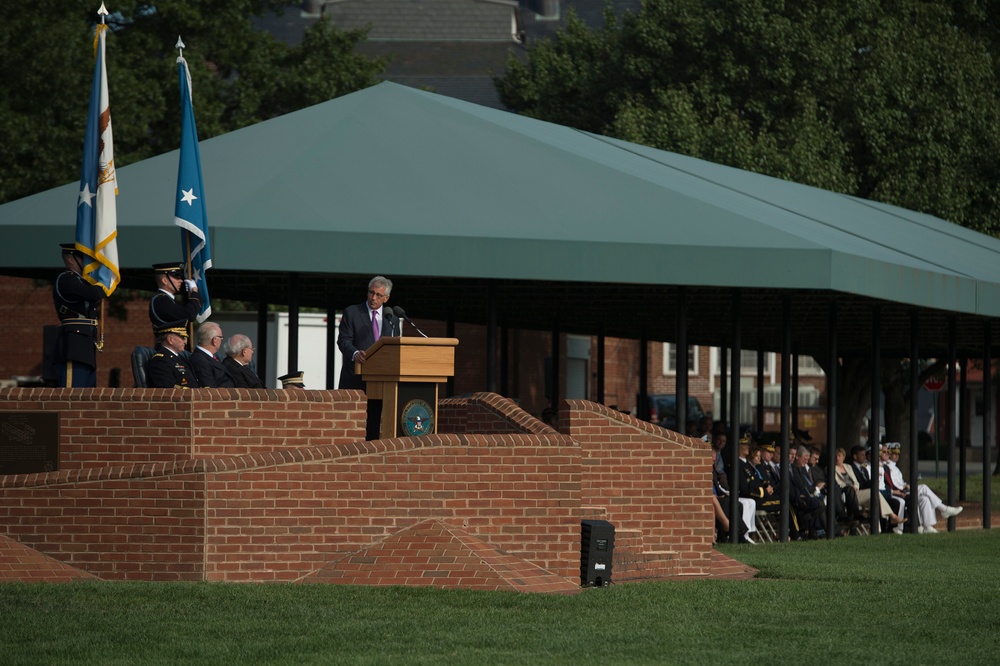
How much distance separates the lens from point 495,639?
9.25 meters

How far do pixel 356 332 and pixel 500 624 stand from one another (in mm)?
4589

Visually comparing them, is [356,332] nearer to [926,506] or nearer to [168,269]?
[168,269]

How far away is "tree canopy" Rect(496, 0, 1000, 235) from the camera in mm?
31219

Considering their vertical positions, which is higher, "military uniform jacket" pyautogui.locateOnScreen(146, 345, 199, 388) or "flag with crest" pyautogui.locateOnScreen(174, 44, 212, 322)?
"flag with crest" pyautogui.locateOnScreen(174, 44, 212, 322)

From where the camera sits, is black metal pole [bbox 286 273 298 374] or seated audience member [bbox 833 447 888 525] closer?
black metal pole [bbox 286 273 298 374]

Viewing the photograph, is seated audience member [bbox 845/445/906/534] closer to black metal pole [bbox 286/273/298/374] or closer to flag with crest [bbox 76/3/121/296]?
black metal pole [bbox 286/273/298/374]

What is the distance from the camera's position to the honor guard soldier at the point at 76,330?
13.4m

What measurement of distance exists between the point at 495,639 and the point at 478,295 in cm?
1298

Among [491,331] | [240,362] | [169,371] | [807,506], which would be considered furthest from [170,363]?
[807,506]

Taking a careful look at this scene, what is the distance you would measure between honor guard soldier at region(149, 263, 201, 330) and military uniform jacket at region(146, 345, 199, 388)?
0.30m

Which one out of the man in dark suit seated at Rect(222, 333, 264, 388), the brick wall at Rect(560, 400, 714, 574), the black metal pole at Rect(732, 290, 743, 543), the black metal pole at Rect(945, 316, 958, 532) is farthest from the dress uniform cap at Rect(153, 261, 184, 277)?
the black metal pole at Rect(945, 316, 958, 532)

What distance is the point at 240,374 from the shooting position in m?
13.0

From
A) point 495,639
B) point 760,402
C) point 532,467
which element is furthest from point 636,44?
point 495,639

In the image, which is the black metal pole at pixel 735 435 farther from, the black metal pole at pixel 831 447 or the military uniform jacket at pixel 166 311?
the military uniform jacket at pixel 166 311
